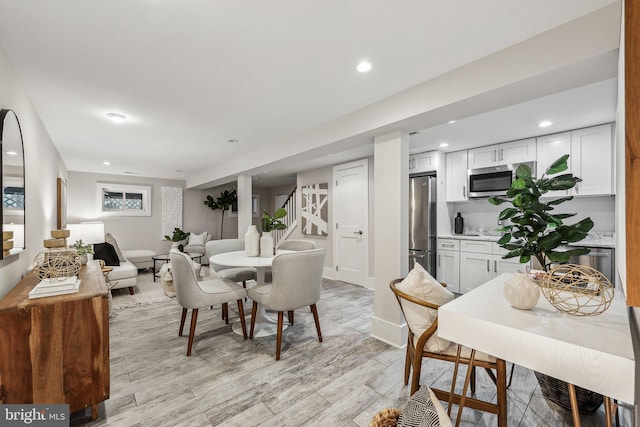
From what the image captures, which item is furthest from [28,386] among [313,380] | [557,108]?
[557,108]

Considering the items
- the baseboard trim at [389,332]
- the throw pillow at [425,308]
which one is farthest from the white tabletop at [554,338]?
the baseboard trim at [389,332]

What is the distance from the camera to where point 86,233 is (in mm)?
3791

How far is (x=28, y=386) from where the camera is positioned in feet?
4.64

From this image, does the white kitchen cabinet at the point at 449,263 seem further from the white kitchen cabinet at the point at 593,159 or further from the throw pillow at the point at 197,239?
the throw pillow at the point at 197,239

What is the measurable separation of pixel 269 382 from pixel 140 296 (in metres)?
3.20

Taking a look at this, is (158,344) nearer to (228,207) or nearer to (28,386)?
(28,386)

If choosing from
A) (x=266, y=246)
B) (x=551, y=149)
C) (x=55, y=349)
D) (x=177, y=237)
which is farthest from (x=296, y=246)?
(x=177, y=237)

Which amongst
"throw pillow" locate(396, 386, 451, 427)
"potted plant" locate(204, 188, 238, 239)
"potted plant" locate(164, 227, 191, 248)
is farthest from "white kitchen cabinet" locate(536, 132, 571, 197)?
"potted plant" locate(164, 227, 191, 248)

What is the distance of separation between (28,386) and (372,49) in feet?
8.89

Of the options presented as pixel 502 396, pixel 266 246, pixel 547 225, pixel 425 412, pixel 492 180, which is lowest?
pixel 502 396

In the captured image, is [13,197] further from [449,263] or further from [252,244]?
[449,263]

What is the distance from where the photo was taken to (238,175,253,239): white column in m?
5.08

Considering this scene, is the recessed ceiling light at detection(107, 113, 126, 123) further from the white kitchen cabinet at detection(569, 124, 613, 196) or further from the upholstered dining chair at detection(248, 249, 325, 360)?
the white kitchen cabinet at detection(569, 124, 613, 196)

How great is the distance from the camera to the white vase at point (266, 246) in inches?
116
